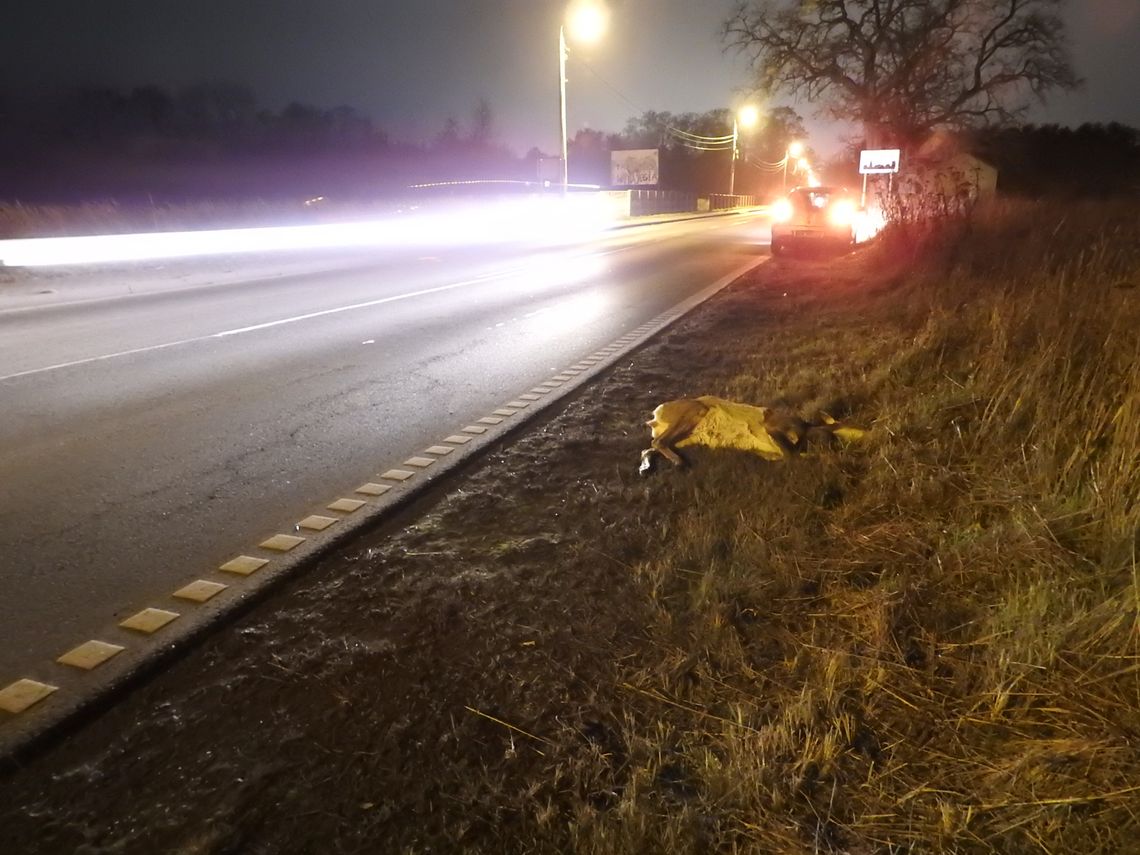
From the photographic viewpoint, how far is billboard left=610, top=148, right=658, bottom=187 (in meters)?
70.0

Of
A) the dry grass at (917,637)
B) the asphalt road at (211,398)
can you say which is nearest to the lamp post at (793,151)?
the asphalt road at (211,398)

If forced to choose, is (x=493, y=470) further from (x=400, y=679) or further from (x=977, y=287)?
(x=977, y=287)

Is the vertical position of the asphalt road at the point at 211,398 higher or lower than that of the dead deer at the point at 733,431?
lower

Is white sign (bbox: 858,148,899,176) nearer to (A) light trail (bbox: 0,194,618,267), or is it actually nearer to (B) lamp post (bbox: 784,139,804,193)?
(A) light trail (bbox: 0,194,618,267)

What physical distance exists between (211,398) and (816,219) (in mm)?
15618

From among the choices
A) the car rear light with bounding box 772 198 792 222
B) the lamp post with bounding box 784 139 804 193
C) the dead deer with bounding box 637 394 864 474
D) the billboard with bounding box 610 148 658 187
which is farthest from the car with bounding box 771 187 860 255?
the lamp post with bounding box 784 139 804 193

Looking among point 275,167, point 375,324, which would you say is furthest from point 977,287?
point 275,167

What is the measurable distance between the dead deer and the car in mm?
14775

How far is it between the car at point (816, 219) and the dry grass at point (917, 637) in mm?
13709

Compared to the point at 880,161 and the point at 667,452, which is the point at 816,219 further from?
the point at 667,452

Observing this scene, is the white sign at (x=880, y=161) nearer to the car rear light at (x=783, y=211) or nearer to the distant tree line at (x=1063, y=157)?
the car rear light at (x=783, y=211)

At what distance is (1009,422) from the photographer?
4.40 m

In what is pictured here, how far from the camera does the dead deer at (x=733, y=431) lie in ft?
15.8

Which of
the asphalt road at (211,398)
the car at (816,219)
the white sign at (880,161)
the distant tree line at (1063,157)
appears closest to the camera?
the asphalt road at (211,398)
